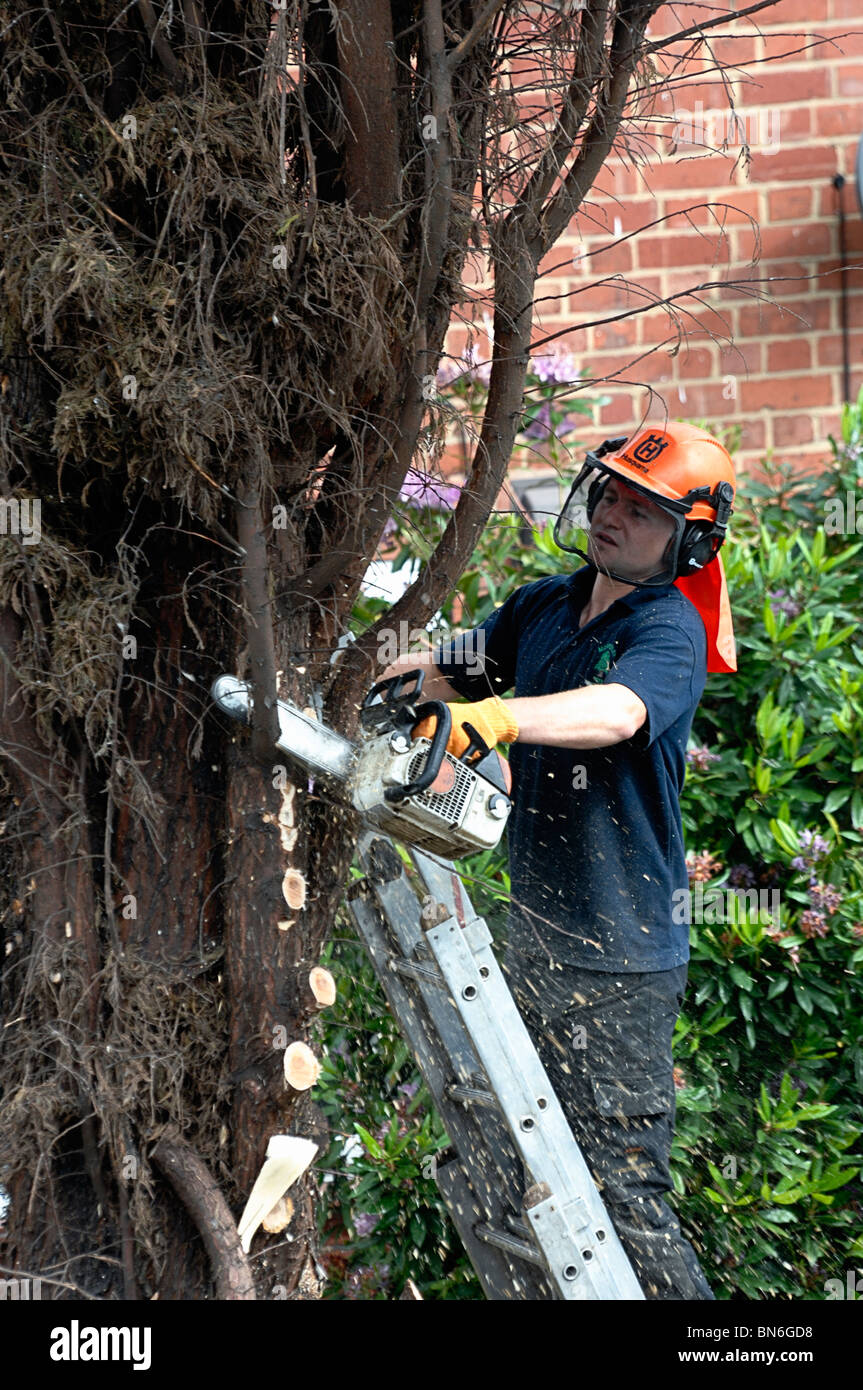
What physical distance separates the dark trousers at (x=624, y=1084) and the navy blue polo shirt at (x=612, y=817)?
6 centimetres

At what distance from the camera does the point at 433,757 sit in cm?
192

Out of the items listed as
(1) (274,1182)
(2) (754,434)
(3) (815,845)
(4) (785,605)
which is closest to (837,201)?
(2) (754,434)

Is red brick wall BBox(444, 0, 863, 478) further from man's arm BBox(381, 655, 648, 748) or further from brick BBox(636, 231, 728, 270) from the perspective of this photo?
man's arm BBox(381, 655, 648, 748)

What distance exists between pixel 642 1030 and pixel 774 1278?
853mm

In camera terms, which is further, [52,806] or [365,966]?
[365,966]

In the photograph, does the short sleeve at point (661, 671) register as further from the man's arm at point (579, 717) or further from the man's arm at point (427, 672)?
the man's arm at point (427, 672)

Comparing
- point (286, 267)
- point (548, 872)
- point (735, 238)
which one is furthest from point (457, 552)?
point (735, 238)

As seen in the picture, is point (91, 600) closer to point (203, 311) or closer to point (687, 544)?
point (203, 311)

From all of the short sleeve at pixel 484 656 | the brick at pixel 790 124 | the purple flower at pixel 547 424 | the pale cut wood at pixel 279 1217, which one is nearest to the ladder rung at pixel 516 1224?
the pale cut wood at pixel 279 1217

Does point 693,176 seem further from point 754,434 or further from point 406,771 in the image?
point 406,771

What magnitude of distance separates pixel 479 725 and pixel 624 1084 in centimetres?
94

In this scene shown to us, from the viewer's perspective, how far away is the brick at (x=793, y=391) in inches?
183

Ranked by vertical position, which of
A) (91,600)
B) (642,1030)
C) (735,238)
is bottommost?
(642,1030)

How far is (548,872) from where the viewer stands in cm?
268
